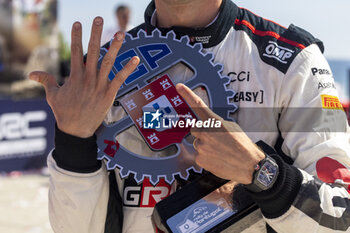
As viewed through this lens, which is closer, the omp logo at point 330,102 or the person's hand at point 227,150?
the person's hand at point 227,150

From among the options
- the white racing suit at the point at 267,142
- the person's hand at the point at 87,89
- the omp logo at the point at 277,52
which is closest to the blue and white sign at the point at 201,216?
the white racing suit at the point at 267,142

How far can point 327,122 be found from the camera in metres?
1.27

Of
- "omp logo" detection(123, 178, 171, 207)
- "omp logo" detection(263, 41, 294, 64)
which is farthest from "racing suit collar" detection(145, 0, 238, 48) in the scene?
"omp logo" detection(123, 178, 171, 207)

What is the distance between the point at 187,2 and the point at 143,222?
715mm

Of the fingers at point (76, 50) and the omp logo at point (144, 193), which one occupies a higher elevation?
the fingers at point (76, 50)

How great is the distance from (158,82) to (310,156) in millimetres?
493

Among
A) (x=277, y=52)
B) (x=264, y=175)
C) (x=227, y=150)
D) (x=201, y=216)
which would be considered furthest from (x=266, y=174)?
(x=277, y=52)

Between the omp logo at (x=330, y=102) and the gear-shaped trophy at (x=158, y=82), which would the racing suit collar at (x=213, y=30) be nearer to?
the gear-shaped trophy at (x=158, y=82)

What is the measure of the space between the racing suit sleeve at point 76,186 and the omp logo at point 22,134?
4846 millimetres

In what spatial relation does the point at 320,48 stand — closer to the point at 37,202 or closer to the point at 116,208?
the point at 116,208

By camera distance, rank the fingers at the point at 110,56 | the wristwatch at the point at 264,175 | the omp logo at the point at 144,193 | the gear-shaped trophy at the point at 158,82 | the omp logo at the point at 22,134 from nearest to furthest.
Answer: the wristwatch at the point at 264,175 < the fingers at the point at 110,56 < the gear-shaped trophy at the point at 158,82 < the omp logo at the point at 144,193 < the omp logo at the point at 22,134

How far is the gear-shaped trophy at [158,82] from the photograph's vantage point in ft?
4.37

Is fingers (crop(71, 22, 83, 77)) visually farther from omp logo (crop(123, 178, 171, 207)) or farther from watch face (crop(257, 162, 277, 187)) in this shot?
watch face (crop(257, 162, 277, 187))

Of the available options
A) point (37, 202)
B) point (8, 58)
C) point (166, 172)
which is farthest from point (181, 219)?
point (8, 58)
